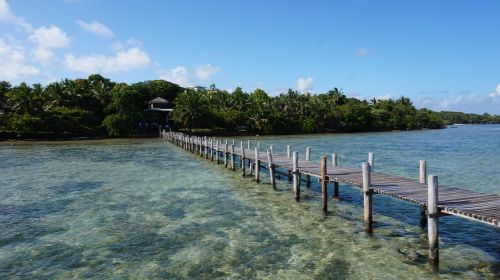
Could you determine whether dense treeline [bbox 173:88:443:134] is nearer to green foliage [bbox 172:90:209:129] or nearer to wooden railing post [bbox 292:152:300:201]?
green foliage [bbox 172:90:209:129]

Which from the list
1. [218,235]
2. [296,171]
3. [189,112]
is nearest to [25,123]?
[189,112]

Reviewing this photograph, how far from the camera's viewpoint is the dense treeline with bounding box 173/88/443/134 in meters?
81.2

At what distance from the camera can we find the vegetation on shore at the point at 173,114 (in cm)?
7031

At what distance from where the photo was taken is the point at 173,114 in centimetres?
7931

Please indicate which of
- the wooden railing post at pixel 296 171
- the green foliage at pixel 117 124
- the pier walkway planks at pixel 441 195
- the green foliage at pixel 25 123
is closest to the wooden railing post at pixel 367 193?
the pier walkway planks at pixel 441 195

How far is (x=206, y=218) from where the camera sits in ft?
54.2

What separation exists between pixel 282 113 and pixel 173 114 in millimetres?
26742

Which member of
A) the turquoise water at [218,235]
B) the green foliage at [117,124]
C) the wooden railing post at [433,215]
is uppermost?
the green foliage at [117,124]

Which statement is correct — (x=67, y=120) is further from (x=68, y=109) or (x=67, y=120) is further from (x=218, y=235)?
(x=218, y=235)

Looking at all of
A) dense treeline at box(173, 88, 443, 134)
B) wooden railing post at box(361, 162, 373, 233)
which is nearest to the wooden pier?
wooden railing post at box(361, 162, 373, 233)

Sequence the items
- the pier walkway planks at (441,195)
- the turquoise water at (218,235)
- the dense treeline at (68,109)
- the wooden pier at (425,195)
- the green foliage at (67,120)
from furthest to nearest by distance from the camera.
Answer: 1. the green foliage at (67,120)
2. the dense treeline at (68,109)
3. the turquoise water at (218,235)
4. the wooden pier at (425,195)
5. the pier walkway planks at (441,195)

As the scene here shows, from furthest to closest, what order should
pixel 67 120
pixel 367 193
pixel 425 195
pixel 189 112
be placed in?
pixel 189 112, pixel 67 120, pixel 367 193, pixel 425 195

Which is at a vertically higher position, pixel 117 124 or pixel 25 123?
pixel 25 123

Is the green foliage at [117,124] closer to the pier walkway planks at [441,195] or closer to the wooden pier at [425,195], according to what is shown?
the wooden pier at [425,195]
